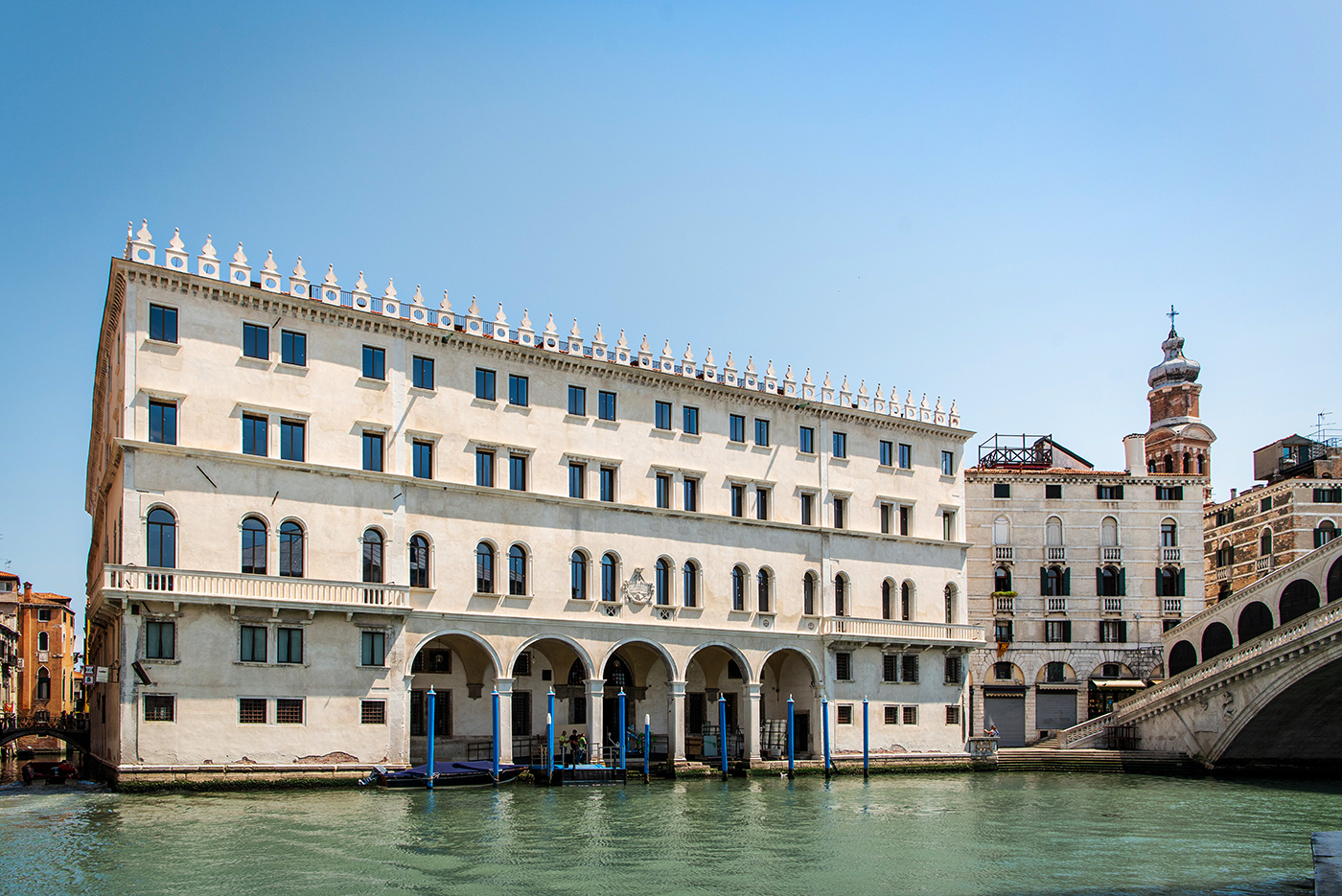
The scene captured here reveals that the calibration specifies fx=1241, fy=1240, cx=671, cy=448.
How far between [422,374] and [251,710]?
34.0 ft

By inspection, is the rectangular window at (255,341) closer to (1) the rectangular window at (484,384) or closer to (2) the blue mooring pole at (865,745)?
(1) the rectangular window at (484,384)

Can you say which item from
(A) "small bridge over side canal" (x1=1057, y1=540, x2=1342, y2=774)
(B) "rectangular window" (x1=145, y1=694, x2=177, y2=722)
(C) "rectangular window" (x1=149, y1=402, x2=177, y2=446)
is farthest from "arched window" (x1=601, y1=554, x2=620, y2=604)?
(A) "small bridge over side canal" (x1=1057, y1=540, x2=1342, y2=774)

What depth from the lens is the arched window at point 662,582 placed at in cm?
3938

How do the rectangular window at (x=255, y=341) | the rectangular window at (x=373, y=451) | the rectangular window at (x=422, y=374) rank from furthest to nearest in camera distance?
the rectangular window at (x=422, y=374)
the rectangular window at (x=373, y=451)
the rectangular window at (x=255, y=341)

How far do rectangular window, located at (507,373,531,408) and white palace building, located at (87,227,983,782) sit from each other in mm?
86

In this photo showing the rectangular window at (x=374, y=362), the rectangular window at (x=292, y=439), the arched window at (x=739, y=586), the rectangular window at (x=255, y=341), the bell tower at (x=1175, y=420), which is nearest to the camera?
the rectangular window at (x=255, y=341)

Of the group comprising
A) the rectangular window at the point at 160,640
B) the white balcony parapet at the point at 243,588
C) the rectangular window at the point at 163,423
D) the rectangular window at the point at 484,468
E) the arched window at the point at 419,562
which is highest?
the rectangular window at the point at 163,423

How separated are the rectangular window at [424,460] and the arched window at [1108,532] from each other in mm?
31133

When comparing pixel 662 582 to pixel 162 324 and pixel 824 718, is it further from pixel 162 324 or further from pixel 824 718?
pixel 162 324

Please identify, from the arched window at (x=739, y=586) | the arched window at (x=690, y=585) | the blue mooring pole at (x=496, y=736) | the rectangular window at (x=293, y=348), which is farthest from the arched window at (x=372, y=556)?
the arched window at (x=739, y=586)

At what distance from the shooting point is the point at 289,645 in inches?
1258

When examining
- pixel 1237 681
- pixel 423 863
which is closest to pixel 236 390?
pixel 423 863

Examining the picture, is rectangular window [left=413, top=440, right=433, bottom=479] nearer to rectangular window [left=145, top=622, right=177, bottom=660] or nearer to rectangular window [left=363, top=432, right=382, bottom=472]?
rectangular window [left=363, top=432, right=382, bottom=472]

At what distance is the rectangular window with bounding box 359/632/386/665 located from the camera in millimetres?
33094
